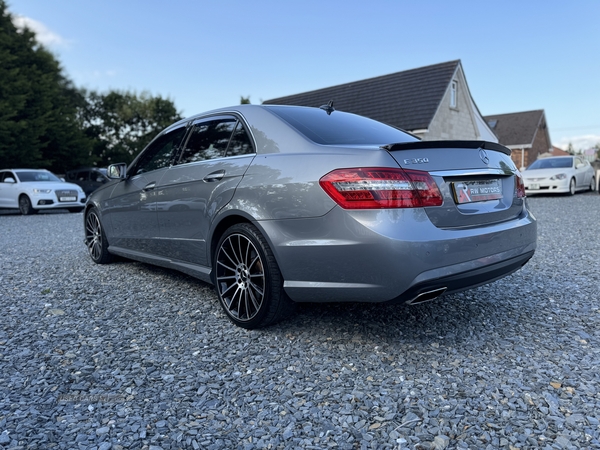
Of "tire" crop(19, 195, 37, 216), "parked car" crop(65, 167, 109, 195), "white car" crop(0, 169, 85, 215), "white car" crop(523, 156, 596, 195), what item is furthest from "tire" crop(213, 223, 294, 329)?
"parked car" crop(65, 167, 109, 195)

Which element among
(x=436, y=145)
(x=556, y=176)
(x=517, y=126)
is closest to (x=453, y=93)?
(x=556, y=176)

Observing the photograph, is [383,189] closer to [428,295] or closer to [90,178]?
[428,295]

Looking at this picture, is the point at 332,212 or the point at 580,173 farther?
the point at 580,173

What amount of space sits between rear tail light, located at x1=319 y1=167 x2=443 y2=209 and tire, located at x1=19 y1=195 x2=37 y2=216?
1529cm

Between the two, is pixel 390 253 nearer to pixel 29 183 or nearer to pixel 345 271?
pixel 345 271

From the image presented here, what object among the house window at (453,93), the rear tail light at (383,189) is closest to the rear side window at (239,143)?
the rear tail light at (383,189)

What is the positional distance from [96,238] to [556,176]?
601 inches

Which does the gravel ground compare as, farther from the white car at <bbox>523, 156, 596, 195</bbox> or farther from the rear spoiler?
the white car at <bbox>523, 156, 596, 195</bbox>

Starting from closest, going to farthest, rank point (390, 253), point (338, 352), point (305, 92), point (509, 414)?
point (509, 414), point (390, 253), point (338, 352), point (305, 92)

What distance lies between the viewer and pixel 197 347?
3.02m

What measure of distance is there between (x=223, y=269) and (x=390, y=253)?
146 centimetres

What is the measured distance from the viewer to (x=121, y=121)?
40.2m

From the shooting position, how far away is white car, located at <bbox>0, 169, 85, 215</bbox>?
49.1 ft

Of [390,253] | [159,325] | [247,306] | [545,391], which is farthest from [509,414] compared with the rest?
[159,325]
